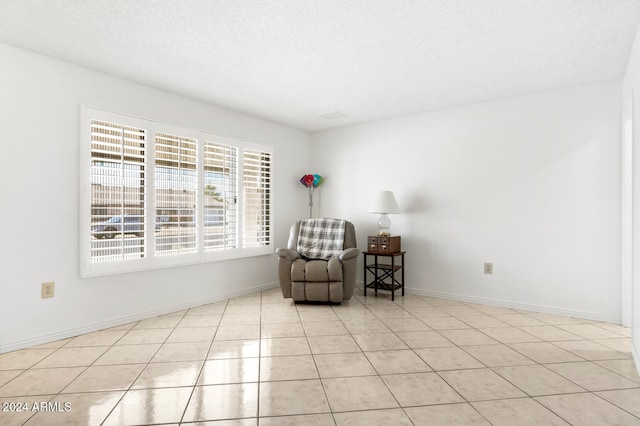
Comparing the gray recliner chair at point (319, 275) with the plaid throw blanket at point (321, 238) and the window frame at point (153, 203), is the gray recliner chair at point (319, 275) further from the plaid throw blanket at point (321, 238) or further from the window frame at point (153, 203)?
the window frame at point (153, 203)

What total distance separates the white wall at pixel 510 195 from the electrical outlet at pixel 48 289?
11.6ft

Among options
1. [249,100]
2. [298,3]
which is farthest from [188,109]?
[298,3]

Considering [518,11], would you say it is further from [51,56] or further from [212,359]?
[51,56]

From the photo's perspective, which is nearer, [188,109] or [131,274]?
[131,274]

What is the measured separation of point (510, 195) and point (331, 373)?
2.87 m

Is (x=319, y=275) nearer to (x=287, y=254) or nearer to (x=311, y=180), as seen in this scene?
(x=287, y=254)

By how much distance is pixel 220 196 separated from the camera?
421cm

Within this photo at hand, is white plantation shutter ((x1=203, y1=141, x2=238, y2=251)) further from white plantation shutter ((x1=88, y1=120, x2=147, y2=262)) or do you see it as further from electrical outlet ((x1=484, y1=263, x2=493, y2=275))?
electrical outlet ((x1=484, y1=263, x2=493, y2=275))

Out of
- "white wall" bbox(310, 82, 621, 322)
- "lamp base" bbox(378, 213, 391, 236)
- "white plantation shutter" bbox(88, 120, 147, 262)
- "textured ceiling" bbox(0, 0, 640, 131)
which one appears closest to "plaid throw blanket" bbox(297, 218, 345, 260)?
"lamp base" bbox(378, 213, 391, 236)

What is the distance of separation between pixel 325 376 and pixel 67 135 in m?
2.85

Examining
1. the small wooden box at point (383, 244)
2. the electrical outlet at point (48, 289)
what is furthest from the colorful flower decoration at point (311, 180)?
the electrical outlet at point (48, 289)

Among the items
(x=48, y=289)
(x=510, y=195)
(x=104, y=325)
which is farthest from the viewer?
(x=510, y=195)

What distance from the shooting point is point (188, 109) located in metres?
3.90

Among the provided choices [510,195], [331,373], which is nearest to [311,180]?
[510,195]
